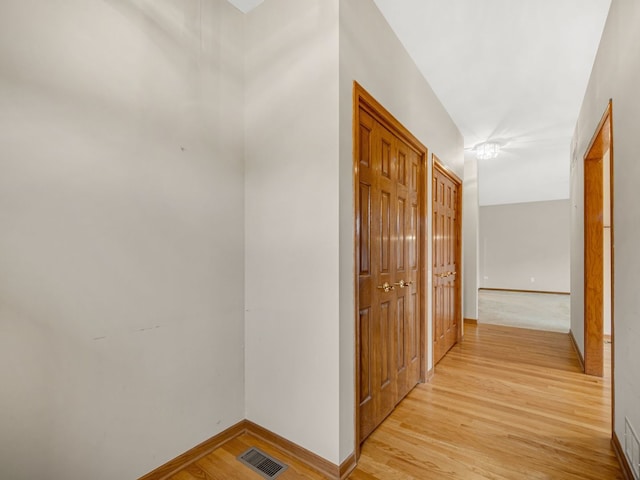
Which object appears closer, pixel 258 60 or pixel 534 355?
pixel 258 60

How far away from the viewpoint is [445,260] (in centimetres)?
354

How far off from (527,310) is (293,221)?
6568 mm

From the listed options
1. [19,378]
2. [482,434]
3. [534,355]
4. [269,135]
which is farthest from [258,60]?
[534,355]

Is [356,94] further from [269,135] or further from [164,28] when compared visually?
[164,28]

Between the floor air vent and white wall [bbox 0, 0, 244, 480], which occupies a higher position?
white wall [bbox 0, 0, 244, 480]

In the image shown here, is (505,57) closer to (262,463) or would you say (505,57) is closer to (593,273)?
(593,273)

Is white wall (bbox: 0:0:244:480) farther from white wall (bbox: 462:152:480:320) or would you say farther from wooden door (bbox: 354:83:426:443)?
white wall (bbox: 462:152:480:320)

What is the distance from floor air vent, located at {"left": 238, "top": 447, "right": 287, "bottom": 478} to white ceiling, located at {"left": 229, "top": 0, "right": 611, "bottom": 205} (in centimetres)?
283

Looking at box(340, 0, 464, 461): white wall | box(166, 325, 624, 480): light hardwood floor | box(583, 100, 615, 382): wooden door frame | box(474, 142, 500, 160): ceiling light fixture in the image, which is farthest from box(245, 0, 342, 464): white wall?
box(474, 142, 500, 160): ceiling light fixture

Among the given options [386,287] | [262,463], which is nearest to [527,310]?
[386,287]

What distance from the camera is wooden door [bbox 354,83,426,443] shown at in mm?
1909

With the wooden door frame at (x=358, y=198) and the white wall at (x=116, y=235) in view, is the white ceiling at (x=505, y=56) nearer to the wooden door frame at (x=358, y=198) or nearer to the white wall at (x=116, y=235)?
the wooden door frame at (x=358, y=198)

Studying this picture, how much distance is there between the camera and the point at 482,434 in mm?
2014

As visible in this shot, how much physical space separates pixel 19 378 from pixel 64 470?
17.7 inches
